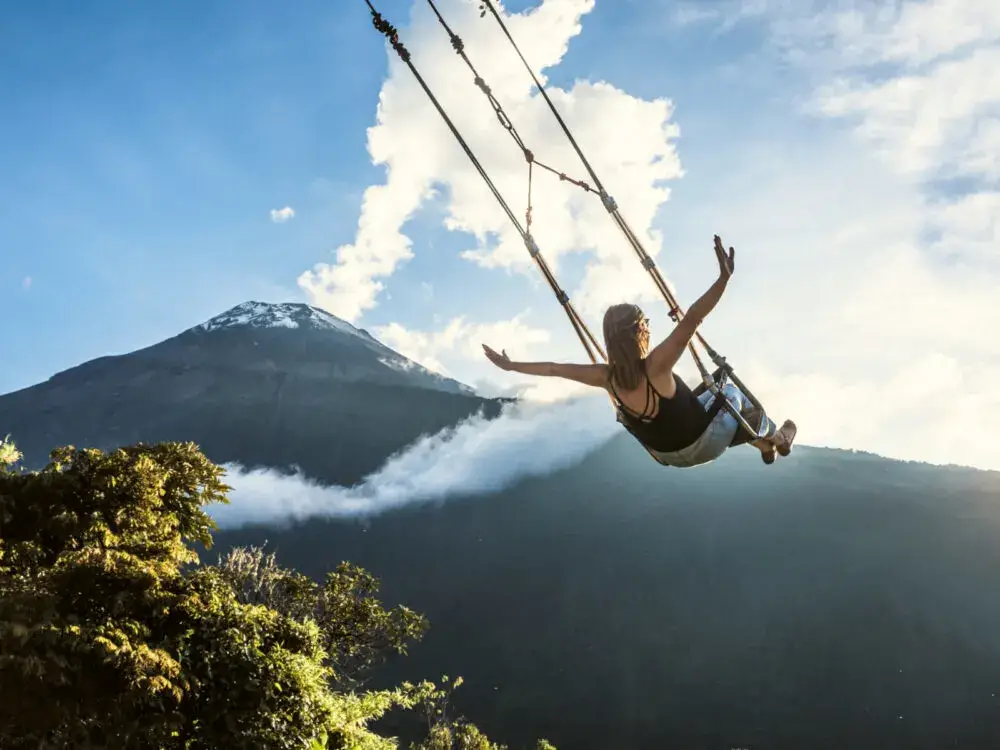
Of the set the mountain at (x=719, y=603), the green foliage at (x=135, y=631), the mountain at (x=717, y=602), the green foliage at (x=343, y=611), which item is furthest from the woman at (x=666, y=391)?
the mountain at (x=717, y=602)

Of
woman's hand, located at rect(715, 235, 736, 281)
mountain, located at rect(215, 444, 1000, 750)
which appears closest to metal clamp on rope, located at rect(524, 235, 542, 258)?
woman's hand, located at rect(715, 235, 736, 281)

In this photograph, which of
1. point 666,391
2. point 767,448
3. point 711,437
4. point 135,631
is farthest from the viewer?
point 135,631

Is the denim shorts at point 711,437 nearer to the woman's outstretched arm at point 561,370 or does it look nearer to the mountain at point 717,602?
the woman's outstretched arm at point 561,370

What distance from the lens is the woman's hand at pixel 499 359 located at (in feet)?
14.2

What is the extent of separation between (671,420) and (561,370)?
0.74m

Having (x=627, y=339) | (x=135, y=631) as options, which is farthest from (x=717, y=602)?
(x=627, y=339)

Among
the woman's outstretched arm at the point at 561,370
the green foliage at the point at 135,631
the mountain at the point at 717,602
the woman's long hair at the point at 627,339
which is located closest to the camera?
the woman's long hair at the point at 627,339

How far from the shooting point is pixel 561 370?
3992 millimetres

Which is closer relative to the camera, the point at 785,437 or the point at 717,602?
the point at 785,437

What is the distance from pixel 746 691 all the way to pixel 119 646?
134848 millimetres

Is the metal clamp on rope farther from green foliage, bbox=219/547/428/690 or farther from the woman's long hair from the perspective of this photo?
green foliage, bbox=219/547/428/690

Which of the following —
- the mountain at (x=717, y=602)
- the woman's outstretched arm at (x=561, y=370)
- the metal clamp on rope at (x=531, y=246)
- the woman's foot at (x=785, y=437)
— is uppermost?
the metal clamp on rope at (x=531, y=246)

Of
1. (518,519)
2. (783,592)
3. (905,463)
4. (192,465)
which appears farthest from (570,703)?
(192,465)

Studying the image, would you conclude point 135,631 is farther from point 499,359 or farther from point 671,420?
point 671,420
